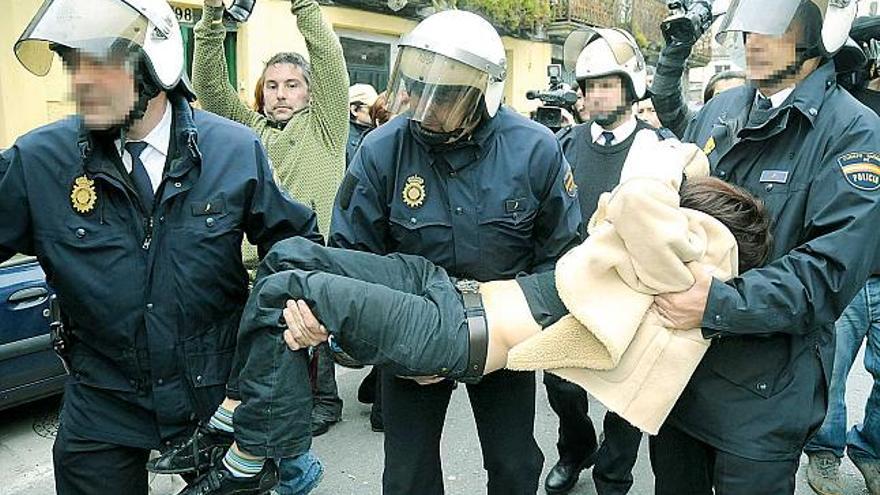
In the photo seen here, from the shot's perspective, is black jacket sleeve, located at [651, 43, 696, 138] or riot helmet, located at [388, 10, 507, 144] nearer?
riot helmet, located at [388, 10, 507, 144]

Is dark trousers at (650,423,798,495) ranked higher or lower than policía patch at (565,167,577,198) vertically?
lower

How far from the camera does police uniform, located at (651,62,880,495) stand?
1.86m

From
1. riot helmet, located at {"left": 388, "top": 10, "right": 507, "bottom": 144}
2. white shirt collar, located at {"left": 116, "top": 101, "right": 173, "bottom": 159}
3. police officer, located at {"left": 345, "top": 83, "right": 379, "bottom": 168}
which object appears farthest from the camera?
police officer, located at {"left": 345, "top": 83, "right": 379, "bottom": 168}

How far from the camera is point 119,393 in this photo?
2.03 metres

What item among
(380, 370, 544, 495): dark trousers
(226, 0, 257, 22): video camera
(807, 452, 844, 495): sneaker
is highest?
(226, 0, 257, 22): video camera

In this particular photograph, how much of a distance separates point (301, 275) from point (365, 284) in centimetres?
16

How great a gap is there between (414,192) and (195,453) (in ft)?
3.08

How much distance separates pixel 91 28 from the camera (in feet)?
5.91

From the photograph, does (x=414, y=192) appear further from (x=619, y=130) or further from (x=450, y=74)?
(x=619, y=130)

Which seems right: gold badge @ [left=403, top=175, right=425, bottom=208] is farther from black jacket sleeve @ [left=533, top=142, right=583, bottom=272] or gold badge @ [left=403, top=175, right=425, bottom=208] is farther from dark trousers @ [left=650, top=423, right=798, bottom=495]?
dark trousers @ [left=650, top=423, right=798, bottom=495]

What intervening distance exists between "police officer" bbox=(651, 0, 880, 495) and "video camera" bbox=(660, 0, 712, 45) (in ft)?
1.05

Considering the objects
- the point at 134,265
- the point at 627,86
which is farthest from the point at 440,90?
the point at 627,86

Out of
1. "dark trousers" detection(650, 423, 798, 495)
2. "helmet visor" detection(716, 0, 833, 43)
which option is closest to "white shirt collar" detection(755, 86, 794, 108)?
"helmet visor" detection(716, 0, 833, 43)

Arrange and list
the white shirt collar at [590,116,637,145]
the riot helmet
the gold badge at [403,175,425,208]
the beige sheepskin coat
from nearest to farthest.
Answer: the beige sheepskin coat, the riot helmet, the gold badge at [403,175,425,208], the white shirt collar at [590,116,637,145]
